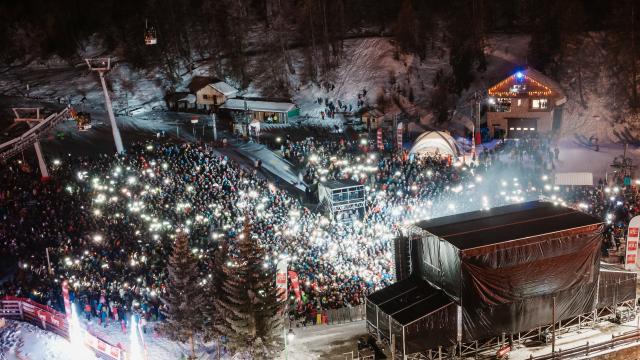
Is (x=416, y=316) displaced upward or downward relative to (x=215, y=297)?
downward

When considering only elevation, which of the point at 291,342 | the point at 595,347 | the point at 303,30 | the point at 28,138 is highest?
the point at 303,30

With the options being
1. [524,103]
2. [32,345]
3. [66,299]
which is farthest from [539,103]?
[32,345]

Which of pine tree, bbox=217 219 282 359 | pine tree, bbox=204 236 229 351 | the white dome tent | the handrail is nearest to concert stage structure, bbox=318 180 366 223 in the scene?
the white dome tent

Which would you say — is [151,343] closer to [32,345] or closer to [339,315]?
[32,345]

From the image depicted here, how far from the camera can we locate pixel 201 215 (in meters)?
24.1

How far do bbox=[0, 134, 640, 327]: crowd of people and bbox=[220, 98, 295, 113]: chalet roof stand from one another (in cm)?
1120

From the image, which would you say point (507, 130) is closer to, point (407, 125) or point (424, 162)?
point (407, 125)

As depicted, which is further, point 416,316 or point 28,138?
point 28,138

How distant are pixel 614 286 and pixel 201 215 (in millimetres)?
15163

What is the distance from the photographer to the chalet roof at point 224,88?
44.1m

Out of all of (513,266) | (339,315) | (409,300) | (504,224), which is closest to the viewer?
(513,266)

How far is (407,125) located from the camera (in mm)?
39000

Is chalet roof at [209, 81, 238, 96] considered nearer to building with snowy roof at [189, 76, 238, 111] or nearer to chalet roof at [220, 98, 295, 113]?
building with snowy roof at [189, 76, 238, 111]

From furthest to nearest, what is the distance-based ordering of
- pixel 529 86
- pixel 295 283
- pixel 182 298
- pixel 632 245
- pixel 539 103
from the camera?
pixel 539 103, pixel 529 86, pixel 632 245, pixel 295 283, pixel 182 298
